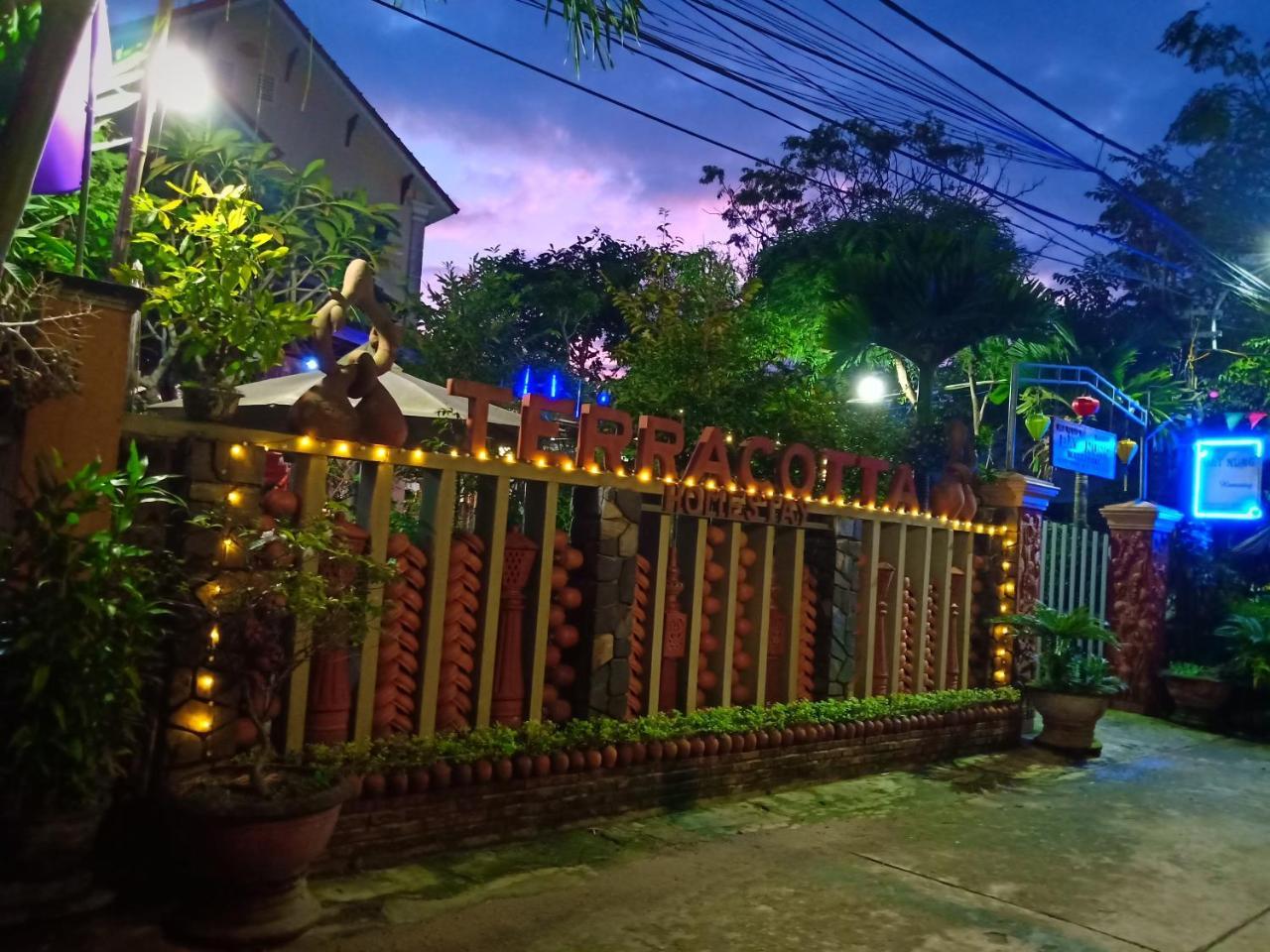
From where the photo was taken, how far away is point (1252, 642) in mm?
10070

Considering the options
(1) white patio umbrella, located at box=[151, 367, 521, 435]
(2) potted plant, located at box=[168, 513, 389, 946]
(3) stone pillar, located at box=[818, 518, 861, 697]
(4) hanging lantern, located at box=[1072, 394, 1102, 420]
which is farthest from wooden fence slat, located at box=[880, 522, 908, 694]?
(4) hanging lantern, located at box=[1072, 394, 1102, 420]

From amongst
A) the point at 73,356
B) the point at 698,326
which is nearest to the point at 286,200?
the point at 698,326

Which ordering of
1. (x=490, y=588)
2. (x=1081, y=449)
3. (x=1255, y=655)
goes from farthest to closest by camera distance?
(x=1081, y=449)
(x=1255, y=655)
(x=490, y=588)

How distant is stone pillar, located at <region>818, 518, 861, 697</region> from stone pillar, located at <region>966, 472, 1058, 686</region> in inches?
74.1

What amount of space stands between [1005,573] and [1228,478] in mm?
4818

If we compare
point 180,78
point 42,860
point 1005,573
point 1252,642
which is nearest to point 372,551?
point 42,860

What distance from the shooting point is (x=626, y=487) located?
19.4 feet

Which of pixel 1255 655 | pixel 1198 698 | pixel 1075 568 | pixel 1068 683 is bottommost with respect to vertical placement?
pixel 1198 698

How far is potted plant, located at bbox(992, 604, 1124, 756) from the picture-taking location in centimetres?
817

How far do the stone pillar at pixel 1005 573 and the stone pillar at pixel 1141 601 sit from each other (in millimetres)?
2442

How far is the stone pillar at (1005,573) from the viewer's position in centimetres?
875

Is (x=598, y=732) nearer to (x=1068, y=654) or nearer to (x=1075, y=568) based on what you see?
(x=1068, y=654)

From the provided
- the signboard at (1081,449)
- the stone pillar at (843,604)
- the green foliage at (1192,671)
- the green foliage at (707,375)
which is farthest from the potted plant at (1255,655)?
the stone pillar at (843,604)

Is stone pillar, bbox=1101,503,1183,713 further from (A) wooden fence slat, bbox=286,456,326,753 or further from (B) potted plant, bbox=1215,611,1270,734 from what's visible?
(A) wooden fence slat, bbox=286,456,326,753
